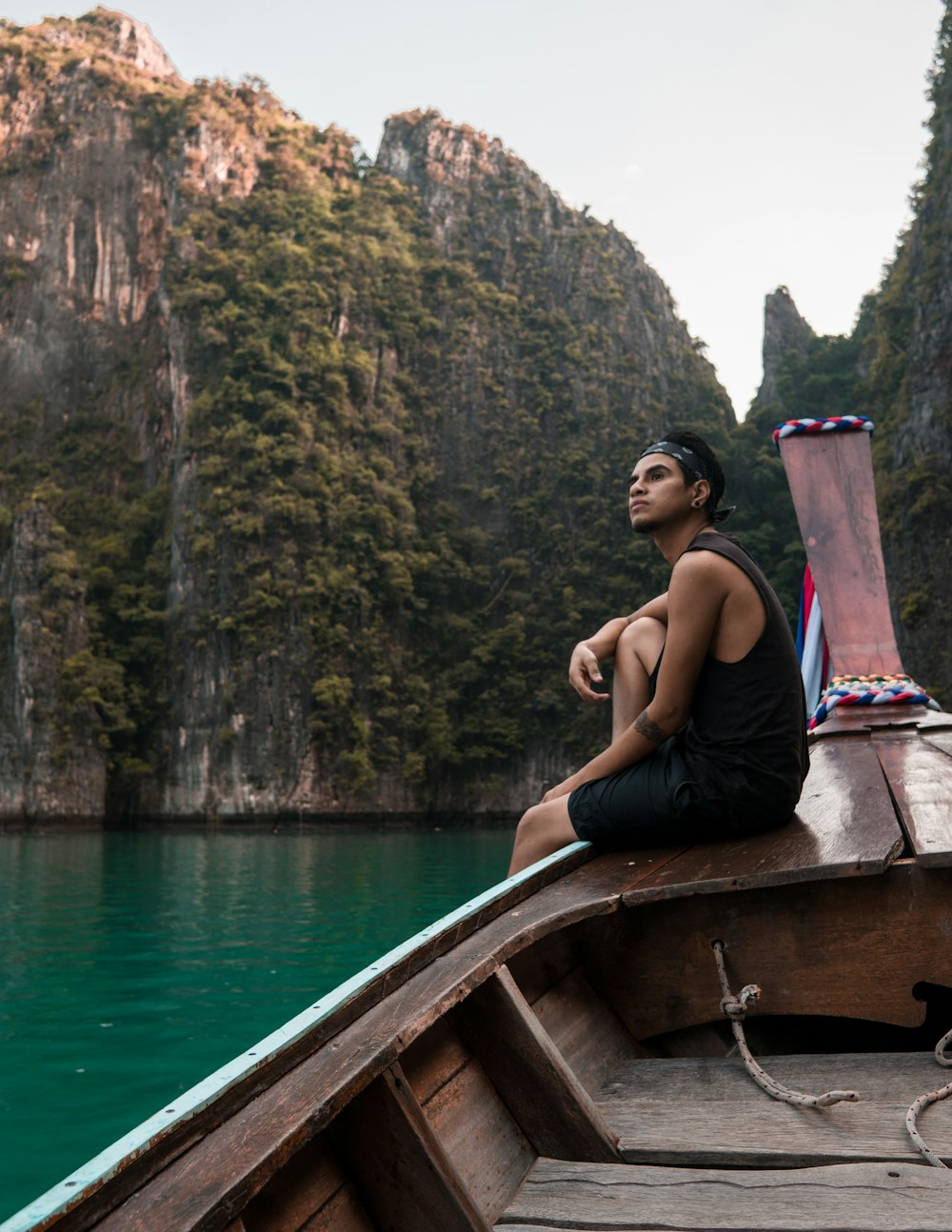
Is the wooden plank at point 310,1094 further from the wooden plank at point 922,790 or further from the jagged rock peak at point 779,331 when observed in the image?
the jagged rock peak at point 779,331

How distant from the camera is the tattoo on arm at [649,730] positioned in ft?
6.72

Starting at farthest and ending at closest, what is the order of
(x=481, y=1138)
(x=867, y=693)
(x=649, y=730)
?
1. (x=867, y=693)
2. (x=649, y=730)
3. (x=481, y=1138)

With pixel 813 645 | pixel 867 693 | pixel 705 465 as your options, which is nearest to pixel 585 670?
pixel 705 465

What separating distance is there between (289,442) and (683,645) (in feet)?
103

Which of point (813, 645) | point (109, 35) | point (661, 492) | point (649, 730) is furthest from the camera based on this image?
point (109, 35)

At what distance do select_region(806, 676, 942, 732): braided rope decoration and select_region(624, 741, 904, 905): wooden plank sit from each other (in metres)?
1.41

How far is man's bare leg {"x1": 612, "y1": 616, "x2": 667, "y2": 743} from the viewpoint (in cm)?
227

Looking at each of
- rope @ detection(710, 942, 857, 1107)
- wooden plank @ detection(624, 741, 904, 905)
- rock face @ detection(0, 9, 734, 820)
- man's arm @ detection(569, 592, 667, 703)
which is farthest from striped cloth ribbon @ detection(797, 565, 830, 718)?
rock face @ detection(0, 9, 734, 820)

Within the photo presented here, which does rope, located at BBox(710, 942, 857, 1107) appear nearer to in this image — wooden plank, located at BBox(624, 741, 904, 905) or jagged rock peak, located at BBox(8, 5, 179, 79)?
wooden plank, located at BBox(624, 741, 904, 905)

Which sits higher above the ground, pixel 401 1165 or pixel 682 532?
pixel 682 532

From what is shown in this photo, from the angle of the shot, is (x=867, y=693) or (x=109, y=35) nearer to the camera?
(x=867, y=693)

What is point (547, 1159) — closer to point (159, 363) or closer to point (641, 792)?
point (641, 792)

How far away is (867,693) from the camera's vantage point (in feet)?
12.1

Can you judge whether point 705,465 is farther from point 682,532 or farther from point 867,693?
point 867,693
